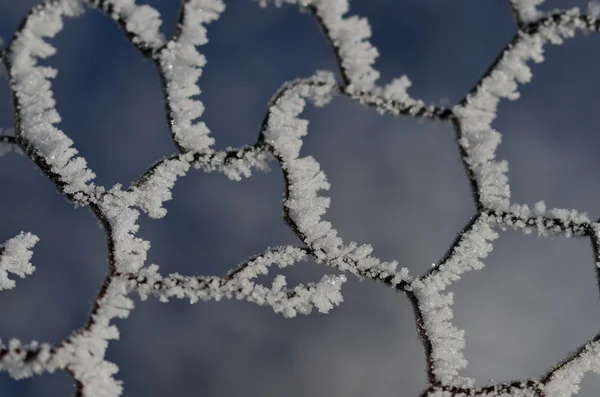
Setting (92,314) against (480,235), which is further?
(480,235)

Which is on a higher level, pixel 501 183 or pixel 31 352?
pixel 501 183

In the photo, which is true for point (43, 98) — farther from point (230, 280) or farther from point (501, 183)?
point (501, 183)

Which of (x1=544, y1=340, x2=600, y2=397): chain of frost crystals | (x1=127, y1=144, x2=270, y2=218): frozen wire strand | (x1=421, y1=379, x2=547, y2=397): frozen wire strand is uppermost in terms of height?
(x1=127, y1=144, x2=270, y2=218): frozen wire strand

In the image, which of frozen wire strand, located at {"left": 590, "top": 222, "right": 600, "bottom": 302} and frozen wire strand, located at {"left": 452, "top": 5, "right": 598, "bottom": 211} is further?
frozen wire strand, located at {"left": 590, "top": 222, "right": 600, "bottom": 302}

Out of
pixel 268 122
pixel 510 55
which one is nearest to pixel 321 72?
pixel 268 122

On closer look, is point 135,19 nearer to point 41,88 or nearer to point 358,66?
point 41,88

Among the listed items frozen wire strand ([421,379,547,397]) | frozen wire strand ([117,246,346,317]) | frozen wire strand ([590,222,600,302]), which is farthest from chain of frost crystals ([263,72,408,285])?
frozen wire strand ([590,222,600,302])

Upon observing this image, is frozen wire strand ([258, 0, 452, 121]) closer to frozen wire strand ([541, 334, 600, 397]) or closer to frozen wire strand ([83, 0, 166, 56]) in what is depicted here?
frozen wire strand ([83, 0, 166, 56])

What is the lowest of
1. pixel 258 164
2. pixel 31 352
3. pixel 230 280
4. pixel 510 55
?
pixel 31 352
